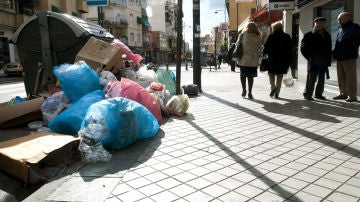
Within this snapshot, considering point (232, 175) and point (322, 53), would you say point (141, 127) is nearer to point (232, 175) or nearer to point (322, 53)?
point (232, 175)

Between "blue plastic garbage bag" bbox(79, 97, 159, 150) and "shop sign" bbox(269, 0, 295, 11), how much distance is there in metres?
8.35

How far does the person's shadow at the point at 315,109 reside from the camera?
5938 millimetres

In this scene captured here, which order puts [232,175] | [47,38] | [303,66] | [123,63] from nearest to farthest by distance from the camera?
[232,175] → [47,38] → [123,63] → [303,66]

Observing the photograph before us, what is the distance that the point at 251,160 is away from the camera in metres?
3.67

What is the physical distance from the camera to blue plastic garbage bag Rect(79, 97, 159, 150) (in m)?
3.83

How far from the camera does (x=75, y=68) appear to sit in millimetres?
5422

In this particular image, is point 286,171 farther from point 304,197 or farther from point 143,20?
point 143,20

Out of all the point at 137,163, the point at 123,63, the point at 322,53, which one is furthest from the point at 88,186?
the point at 322,53

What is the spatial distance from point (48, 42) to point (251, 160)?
477cm

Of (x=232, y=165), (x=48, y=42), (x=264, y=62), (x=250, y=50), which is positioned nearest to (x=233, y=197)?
(x=232, y=165)

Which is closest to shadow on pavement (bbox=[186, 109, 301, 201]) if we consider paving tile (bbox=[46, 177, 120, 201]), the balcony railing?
paving tile (bbox=[46, 177, 120, 201])

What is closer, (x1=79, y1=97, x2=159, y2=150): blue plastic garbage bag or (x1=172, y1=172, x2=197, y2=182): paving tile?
(x1=172, y1=172, x2=197, y2=182): paving tile

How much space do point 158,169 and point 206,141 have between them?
1.18 metres

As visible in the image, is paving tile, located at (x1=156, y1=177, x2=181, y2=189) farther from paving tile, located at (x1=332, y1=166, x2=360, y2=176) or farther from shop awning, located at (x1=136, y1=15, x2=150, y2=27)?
shop awning, located at (x1=136, y1=15, x2=150, y2=27)
